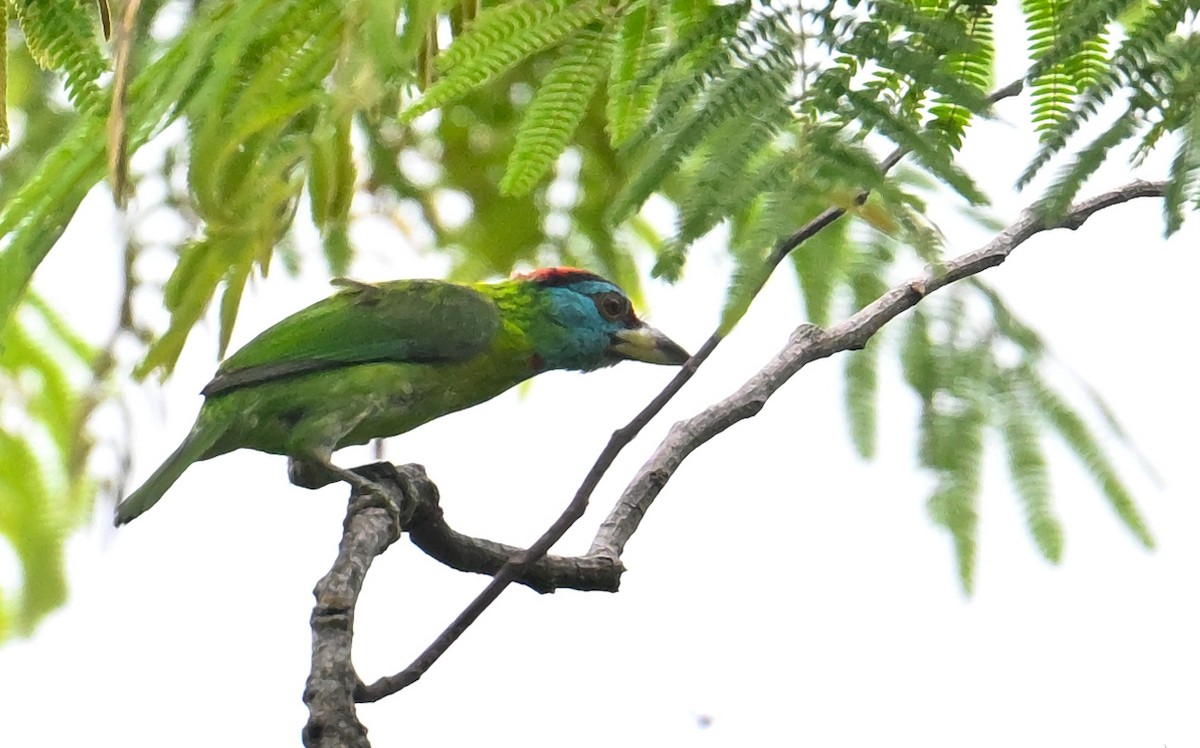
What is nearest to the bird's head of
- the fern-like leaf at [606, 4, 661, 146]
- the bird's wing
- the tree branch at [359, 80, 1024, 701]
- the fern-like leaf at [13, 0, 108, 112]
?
the bird's wing

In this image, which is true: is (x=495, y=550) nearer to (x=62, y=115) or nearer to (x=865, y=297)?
(x=865, y=297)

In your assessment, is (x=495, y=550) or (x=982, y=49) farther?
(x=495, y=550)

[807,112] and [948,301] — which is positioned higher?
[948,301]

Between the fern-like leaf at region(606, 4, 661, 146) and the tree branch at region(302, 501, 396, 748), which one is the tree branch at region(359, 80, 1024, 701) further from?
the fern-like leaf at region(606, 4, 661, 146)

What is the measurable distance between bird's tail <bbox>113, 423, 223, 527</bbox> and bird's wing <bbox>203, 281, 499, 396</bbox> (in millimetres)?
116

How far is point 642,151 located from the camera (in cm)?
233

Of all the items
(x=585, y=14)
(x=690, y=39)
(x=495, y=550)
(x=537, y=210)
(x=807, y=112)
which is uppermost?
(x=537, y=210)

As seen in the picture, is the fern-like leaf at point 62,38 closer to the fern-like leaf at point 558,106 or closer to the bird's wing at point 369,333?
the fern-like leaf at point 558,106

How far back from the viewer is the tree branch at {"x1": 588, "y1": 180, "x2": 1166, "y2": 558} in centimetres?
265

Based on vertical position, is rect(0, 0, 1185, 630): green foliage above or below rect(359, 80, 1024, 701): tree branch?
above

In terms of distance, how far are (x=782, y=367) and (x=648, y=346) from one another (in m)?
0.99

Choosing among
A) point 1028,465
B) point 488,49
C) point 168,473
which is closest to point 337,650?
point 488,49

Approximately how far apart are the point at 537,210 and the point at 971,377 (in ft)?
3.95

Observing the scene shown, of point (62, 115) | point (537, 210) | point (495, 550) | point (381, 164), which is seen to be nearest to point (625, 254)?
point (537, 210)
